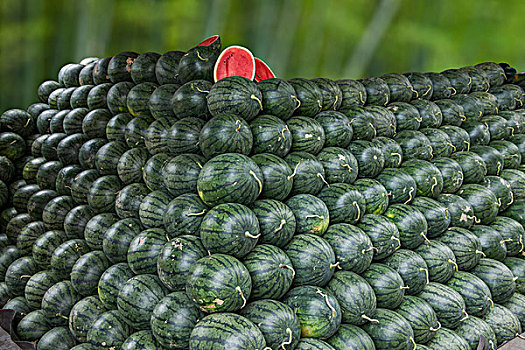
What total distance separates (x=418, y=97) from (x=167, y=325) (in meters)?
2.88

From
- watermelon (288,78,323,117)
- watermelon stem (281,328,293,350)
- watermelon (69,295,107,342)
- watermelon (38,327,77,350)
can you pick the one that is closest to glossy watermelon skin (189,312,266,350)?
watermelon stem (281,328,293,350)

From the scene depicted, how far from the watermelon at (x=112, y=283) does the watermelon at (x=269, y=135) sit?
1078 mm

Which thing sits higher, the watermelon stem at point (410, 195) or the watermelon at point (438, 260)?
the watermelon stem at point (410, 195)

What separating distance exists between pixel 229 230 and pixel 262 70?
1.45 m

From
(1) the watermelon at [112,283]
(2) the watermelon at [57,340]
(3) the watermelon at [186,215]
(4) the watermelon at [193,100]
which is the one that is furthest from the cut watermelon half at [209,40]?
(2) the watermelon at [57,340]

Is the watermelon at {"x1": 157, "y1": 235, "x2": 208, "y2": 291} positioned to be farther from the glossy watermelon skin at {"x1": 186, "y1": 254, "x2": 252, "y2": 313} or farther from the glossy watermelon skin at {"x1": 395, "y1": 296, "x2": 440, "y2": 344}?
the glossy watermelon skin at {"x1": 395, "y1": 296, "x2": 440, "y2": 344}

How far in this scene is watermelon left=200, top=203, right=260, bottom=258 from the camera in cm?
210

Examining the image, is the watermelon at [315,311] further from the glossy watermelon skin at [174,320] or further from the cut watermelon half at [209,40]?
the cut watermelon half at [209,40]

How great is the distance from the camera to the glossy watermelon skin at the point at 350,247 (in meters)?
2.47

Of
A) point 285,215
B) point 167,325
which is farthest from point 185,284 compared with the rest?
point 285,215

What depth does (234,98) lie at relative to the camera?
2406mm

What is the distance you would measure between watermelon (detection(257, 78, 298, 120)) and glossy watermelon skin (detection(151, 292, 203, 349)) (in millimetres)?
1255

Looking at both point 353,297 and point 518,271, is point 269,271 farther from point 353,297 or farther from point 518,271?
point 518,271

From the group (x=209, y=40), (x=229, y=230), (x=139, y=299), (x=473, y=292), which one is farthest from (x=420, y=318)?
(x=209, y=40)
